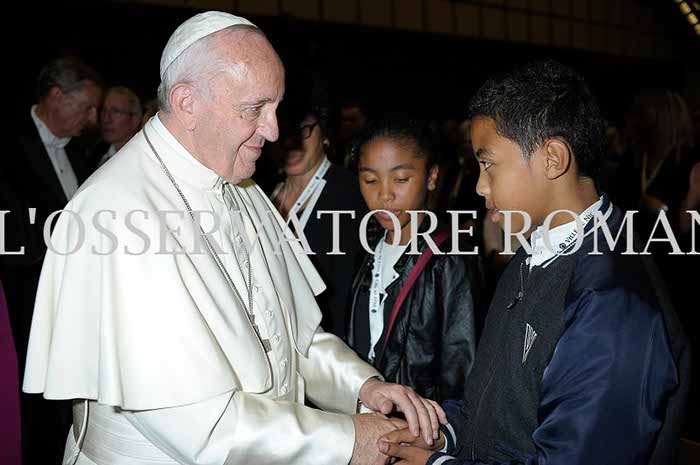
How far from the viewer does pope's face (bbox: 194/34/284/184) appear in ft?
6.31

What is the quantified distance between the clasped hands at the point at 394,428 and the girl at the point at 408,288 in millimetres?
379

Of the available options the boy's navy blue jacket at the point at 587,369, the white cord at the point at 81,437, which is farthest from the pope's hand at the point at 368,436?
the white cord at the point at 81,437

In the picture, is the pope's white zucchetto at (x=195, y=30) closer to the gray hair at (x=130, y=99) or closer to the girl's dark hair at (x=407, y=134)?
the girl's dark hair at (x=407, y=134)

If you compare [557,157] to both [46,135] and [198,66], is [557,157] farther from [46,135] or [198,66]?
[46,135]

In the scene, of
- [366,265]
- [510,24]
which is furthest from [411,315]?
[510,24]

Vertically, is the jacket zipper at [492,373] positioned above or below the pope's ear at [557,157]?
below

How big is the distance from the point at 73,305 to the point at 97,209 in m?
0.25

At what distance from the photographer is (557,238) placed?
1.77 m

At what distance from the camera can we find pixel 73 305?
1854mm

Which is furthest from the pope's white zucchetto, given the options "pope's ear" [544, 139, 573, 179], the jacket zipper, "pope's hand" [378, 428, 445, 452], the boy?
"pope's hand" [378, 428, 445, 452]

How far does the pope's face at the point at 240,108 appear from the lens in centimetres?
192

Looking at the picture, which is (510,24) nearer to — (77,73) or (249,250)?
(77,73)

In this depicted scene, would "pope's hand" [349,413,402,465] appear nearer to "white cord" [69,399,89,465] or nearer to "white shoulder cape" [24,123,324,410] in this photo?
"white shoulder cape" [24,123,324,410]

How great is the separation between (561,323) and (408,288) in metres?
1.04
